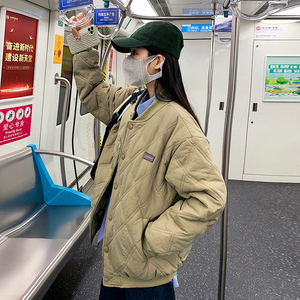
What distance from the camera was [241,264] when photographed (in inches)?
118

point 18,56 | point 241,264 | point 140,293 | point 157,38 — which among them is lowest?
point 241,264

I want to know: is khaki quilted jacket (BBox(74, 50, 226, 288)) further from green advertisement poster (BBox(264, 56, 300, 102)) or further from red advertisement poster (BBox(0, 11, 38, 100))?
green advertisement poster (BBox(264, 56, 300, 102))

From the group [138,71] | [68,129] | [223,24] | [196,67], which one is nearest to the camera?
[138,71]

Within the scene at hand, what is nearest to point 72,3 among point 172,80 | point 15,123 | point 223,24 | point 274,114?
point 172,80

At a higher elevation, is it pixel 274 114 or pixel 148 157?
pixel 274 114

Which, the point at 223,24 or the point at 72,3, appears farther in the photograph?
the point at 223,24

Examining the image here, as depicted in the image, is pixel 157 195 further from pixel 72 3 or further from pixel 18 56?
pixel 18 56

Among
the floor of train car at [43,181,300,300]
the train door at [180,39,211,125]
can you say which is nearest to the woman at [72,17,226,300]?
Answer: the floor of train car at [43,181,300,300]

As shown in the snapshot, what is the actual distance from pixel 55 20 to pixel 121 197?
226 cm

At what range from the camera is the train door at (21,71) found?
240 cm

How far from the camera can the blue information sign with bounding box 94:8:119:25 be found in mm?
2152

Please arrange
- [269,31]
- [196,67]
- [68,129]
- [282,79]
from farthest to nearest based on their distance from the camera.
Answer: [196,67]
[282,79]
[269,31]
[68,129]

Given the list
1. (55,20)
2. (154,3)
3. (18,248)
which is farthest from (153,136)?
(154,3)

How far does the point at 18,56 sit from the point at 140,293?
202cm
